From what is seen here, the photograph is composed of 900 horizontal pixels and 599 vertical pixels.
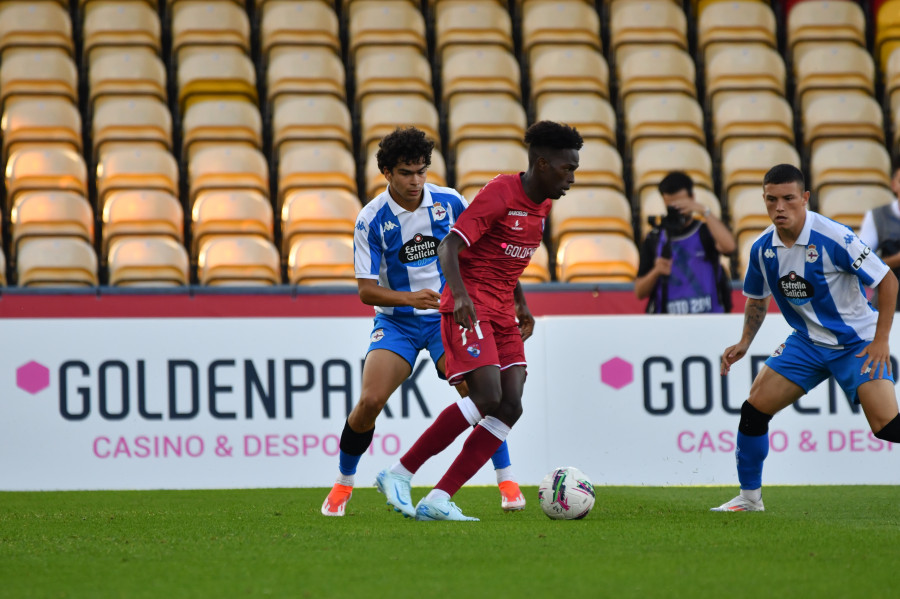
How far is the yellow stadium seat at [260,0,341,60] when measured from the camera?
12977mm

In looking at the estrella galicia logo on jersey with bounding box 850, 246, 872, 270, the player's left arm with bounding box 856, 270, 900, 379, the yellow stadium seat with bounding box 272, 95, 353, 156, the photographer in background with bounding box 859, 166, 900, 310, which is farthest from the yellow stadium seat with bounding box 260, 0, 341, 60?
the player's left arm with bounding box 856, 270, 900, 379

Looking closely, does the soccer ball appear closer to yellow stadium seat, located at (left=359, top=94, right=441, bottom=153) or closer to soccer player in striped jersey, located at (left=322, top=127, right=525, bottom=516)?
soccer player in striped jersey, located at (left=322, top=127, right=525, bottom=516)

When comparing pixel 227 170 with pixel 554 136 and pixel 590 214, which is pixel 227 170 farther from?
pixel 554 136

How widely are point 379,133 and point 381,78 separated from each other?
2.96ft

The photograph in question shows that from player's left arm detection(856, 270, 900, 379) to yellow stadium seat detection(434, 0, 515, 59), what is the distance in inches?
321

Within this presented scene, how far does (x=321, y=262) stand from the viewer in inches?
410

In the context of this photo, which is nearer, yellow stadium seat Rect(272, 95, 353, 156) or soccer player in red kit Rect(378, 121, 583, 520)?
A: soccer player in red kit Rect(378, 121, 583, 520)

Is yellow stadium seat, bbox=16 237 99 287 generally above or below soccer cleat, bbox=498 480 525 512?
above

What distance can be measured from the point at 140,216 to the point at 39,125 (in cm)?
173

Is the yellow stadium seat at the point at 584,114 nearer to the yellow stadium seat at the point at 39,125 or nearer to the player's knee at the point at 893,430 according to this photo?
the yellow stadium seat at the point at 39,125

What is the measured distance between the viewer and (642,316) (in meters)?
8.29

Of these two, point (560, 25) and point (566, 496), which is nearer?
point (566, 496)

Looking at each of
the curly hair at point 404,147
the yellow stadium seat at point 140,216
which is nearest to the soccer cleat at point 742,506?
the curly hair at point 404,147

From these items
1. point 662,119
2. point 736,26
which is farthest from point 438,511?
point 736,26
